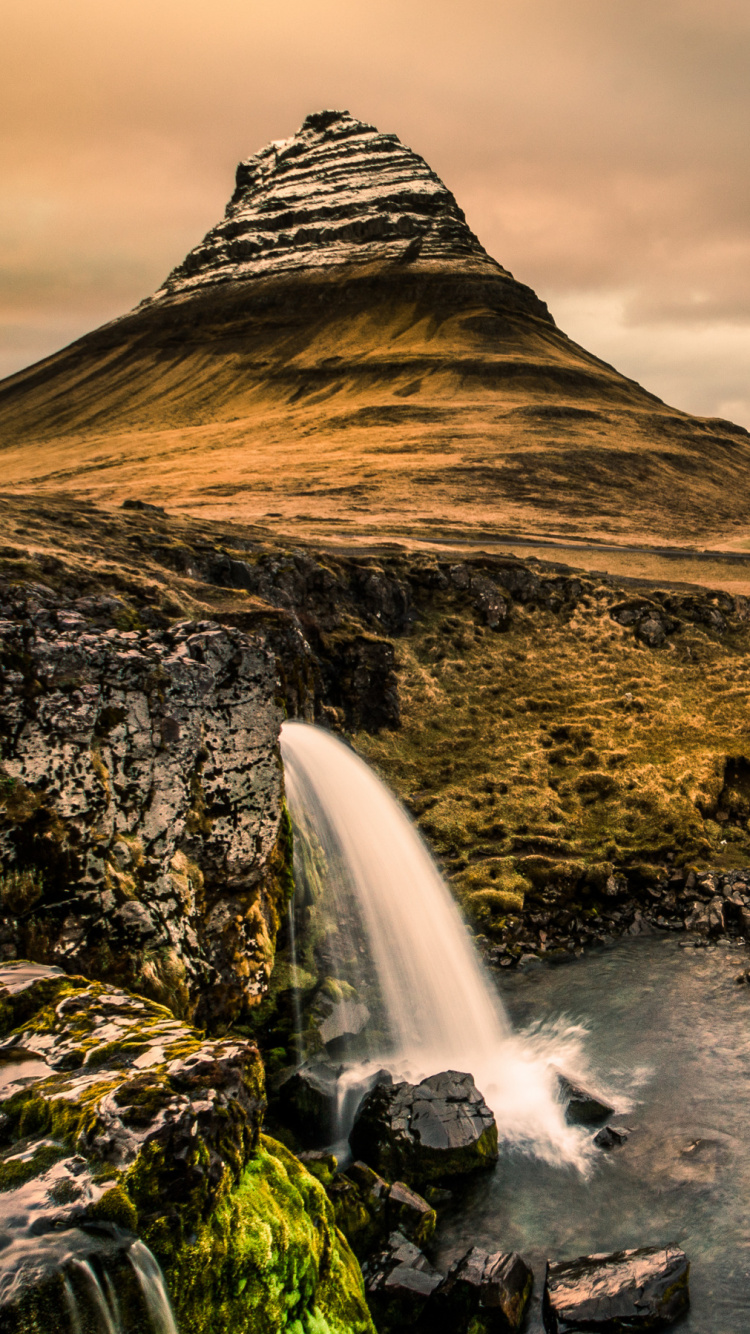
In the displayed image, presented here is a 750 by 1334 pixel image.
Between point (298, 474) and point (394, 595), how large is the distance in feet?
246

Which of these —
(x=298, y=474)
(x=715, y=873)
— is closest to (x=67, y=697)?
(x=715, y=873)

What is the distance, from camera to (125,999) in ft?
42.1

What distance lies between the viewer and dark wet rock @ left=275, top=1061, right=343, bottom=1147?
17.1 metres

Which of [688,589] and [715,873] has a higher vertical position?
[688,589]

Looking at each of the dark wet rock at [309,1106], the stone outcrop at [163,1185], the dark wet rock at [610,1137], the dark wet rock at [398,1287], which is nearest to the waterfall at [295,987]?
the dark wet rock at [309,1106]

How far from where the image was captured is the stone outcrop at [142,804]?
15.4 metres

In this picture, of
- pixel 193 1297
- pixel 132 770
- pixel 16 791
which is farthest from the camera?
pixel 132 770

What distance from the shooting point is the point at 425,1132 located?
53.5 ft

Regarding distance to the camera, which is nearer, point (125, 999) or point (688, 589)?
point (125, 999)

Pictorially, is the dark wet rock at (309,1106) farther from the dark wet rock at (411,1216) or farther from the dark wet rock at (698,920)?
the dark wet rock at (698,920)

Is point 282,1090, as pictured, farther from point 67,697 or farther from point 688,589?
Answer: point 688,589

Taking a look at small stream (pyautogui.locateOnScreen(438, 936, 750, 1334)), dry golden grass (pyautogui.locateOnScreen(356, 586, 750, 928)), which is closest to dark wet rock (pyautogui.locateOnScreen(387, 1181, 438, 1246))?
small stream (pyautogui.locateOnScreen(438, 936, 750, 1334))

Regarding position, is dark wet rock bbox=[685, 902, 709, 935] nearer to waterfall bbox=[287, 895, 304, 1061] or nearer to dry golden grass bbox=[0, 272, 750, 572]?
waterfall bbox=[287, 895, 304, 1061]

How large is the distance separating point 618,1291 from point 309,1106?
6.95m
